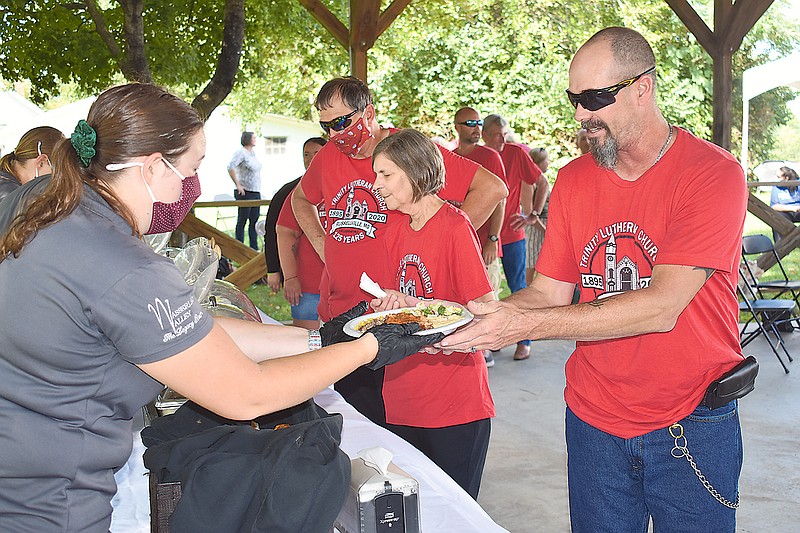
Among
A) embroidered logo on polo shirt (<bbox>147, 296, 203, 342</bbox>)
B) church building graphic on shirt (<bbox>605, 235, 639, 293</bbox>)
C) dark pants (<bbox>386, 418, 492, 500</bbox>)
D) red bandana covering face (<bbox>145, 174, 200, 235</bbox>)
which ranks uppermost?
red bandana covering face (<bbox>145, 174, 200, 235</bbox>)

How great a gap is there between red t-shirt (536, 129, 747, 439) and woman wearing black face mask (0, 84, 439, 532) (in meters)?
1.06

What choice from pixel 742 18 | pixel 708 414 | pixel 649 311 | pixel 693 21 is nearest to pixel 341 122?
pixel 649 311

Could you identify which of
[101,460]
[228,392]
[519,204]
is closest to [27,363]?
[101,460]

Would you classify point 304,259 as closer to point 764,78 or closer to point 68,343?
point 68,343

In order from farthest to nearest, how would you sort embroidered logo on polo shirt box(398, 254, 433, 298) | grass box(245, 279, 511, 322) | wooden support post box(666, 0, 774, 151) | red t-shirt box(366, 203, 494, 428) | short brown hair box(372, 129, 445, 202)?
grass box(245, 279, 511, 322), wooden support post box(666, 0, 774, 151), short brown hair box(372, 129, 445, 202), embroidered logo on polo shirt box(398, 254, 433, 298), red t-shirt box(366, 203, 494, 428)

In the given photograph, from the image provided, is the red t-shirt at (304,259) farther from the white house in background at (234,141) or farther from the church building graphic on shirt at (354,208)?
the white house in background at (234,141)

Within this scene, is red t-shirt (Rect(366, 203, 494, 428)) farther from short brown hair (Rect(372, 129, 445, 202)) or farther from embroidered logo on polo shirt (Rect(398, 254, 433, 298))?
short brown hair (Rect(372, 129, 445, 202))

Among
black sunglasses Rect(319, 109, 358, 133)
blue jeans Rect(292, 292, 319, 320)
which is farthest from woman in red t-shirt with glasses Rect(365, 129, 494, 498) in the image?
blue jeans Rect(292, 292, 319, 320)

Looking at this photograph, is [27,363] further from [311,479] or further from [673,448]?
[673,448]

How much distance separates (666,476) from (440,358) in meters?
0.92

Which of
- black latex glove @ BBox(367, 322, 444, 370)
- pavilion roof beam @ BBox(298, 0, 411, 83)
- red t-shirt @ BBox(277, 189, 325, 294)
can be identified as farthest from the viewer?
pavilion roof beam @ BBox(298, 0, 411, 83)

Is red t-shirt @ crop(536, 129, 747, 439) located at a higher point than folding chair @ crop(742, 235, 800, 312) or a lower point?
higher

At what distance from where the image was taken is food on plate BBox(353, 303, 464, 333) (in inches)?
94.3

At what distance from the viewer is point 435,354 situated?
2.90m
